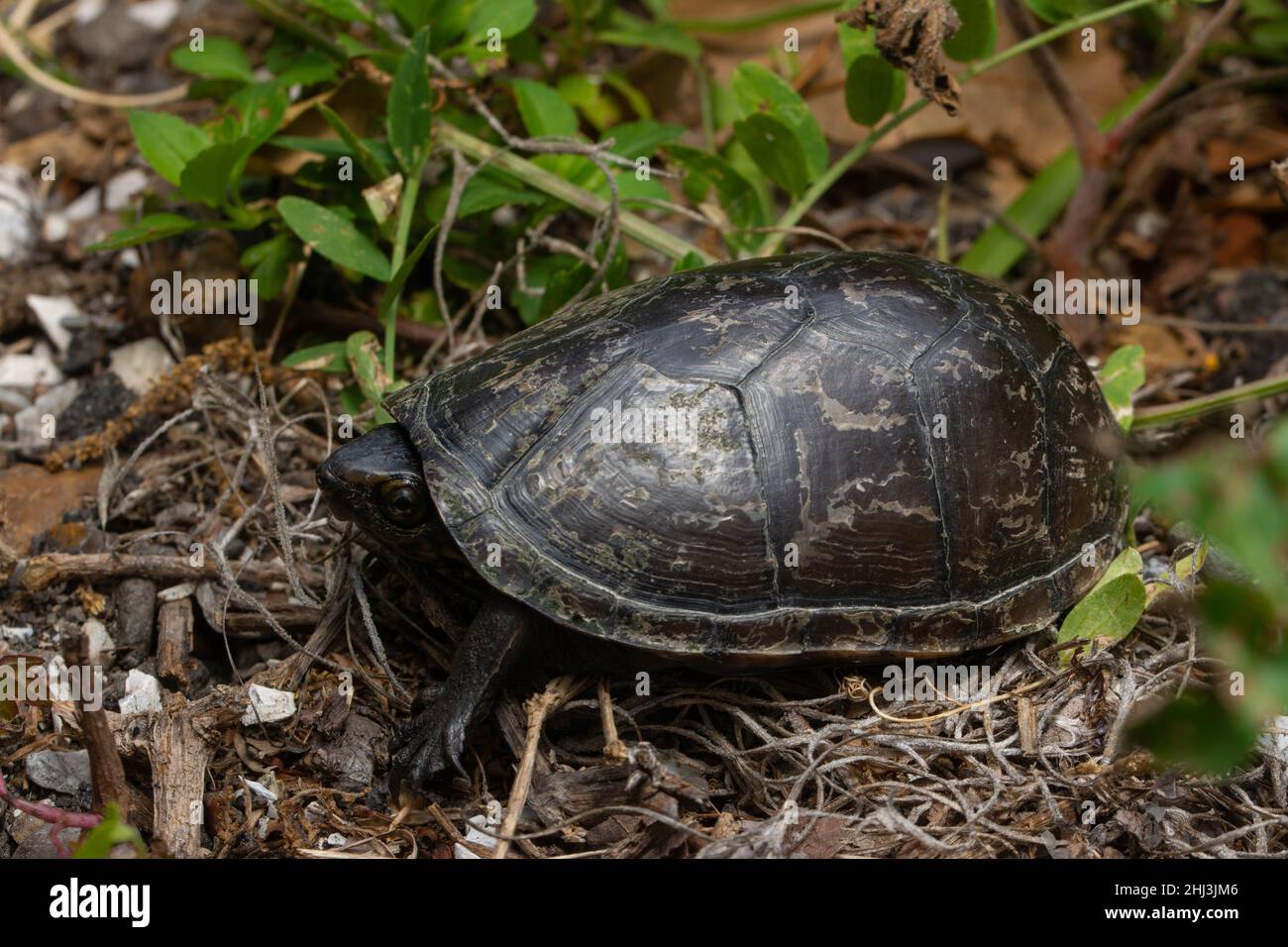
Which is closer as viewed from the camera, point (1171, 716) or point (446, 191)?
point (1171, 716)

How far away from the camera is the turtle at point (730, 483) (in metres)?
2.81

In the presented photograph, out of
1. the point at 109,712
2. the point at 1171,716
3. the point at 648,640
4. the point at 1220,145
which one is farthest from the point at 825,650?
the point at 1220,145

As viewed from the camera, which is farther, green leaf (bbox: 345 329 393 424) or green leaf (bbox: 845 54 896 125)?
green leaf (bbox: 845 54 896 125)

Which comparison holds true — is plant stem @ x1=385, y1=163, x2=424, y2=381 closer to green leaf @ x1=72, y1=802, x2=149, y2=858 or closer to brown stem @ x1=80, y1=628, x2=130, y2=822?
brown stem @ x1=80, y1=628, x2=130, y2=822

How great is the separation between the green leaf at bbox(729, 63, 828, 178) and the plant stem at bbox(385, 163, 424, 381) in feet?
3.86

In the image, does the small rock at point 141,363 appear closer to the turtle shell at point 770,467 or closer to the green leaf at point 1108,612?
the turtle shell at point 770,467

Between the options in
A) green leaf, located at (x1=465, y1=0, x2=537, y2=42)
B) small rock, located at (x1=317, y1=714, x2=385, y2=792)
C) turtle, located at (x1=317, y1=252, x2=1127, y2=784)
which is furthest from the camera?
green leaf, located at (x1=465, y1=0, x2=537, y2=42)

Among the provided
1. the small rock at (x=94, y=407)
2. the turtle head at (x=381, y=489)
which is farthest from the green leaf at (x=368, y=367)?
the small rock at (x=94, y=407)

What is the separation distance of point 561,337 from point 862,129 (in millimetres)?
2543

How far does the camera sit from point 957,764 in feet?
9.89

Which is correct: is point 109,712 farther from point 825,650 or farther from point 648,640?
point 825,650

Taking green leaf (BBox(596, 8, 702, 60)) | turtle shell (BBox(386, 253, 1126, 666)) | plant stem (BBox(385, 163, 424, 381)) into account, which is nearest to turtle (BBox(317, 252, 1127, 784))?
turtle shell (BBox(386, 253, 1126, 666))

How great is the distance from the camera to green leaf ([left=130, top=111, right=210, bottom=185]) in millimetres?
3762

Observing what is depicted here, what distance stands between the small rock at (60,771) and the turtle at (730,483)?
0.85m
